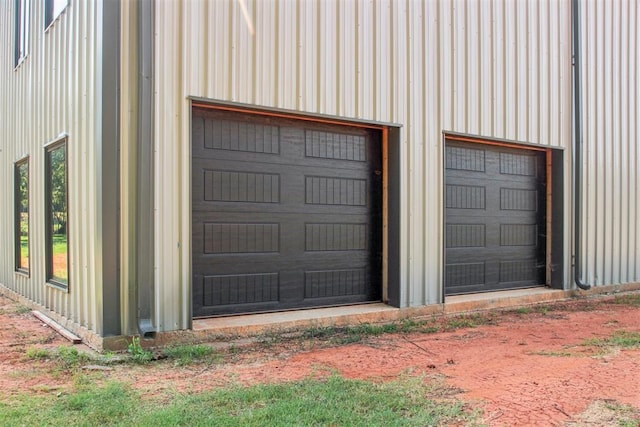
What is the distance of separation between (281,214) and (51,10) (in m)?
4.32

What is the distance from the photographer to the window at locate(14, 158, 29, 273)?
8484mm

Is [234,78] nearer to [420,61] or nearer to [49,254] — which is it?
[420,61]

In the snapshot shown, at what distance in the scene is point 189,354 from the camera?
528 centimetres

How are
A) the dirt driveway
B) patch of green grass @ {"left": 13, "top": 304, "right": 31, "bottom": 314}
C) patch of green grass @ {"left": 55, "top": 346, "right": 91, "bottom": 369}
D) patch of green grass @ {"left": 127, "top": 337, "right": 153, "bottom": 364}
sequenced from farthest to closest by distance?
patch of green grass @ {"left": 13, "top": 304, "right": 31, "bottom": 314}
patch of green grass @ {"left": 127, "top": 337, "right": 153, "bottom": 364}
patch of green grass @ {"left": 55, "top": 346, "right": 91, "bottom": 369}
the dirt driveway

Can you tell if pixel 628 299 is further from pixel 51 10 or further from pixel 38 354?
pixel 51 10

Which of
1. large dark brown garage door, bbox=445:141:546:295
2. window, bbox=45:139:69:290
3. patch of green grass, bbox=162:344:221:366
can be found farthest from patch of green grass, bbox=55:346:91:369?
large dark brown garage door, bbox=445:141:546:295

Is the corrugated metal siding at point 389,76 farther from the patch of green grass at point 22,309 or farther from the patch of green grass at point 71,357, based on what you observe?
the patch of green grass at point 22,309

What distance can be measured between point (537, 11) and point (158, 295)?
7.72 meters

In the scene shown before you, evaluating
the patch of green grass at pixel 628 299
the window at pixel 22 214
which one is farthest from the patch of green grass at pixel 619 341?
the window at pixel 22 214

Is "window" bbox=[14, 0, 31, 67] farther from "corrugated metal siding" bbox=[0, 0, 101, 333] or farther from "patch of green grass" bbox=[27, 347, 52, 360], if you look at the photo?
"patch of green grass" bbox=[27, 347, 52, 360]

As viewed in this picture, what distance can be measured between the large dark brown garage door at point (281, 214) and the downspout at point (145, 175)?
0.68 metres

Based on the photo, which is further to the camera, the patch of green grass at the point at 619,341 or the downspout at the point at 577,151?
the downspout at the point at 577,151

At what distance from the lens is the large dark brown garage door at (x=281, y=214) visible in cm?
631

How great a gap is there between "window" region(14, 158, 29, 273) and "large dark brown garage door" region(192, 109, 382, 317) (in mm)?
3865
